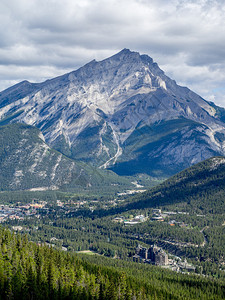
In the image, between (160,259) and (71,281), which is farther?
(160,259)

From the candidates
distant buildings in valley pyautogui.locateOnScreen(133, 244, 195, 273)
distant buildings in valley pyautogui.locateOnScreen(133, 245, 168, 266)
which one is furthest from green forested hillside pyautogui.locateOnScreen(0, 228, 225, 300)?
distant buildings in valley pyautogui.locateOnScreen(133, 245, 168, 266)

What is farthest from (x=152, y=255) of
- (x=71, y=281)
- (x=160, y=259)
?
(x=71, y=281)

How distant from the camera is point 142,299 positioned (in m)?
120

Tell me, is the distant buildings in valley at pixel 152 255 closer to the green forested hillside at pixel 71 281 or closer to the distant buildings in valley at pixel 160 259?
the distant buildings in valley at pixel 160 259

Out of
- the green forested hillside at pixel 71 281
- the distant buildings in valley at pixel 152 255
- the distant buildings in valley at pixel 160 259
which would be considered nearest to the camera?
the green forested hillside at pixel 71 281

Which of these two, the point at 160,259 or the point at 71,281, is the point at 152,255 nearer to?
the point at 160,259

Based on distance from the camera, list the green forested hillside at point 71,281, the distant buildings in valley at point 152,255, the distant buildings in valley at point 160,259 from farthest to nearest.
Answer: the distant buildings in valley at point 152,255, the distant buildings in valley at point 160,259, the green forested hillside at point 71,281

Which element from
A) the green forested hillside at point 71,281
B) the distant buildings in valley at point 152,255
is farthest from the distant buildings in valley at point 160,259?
the green forested hillside at point 71,281

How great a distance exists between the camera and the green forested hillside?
4715 inches

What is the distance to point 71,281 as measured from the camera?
126 m

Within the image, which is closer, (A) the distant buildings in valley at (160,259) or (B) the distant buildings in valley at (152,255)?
(A) the distant buildings in valley at (160,259)

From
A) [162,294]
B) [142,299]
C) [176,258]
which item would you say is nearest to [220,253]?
[176,258]

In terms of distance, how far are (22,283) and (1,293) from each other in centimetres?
573

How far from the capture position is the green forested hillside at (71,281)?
393 ft
